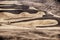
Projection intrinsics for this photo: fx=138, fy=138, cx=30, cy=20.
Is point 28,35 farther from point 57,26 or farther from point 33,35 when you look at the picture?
point 57,26

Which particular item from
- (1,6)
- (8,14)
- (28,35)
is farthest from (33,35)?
(1,6)

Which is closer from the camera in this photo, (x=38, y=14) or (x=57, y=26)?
(x=57, y=26)

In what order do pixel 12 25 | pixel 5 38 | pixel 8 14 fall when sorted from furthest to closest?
pixel 8 14, pixel 12 25, pixel 5 38

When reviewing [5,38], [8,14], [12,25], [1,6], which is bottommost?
[5,38]

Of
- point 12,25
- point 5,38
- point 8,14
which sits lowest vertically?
point 5,38

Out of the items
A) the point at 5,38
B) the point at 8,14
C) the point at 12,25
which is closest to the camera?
the point at 5,38

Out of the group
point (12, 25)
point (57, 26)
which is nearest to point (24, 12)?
point (12, 25)

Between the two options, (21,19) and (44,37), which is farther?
(21,19)

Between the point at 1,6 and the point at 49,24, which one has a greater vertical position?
the point at 1,6

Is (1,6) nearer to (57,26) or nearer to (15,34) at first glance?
(15,34)
